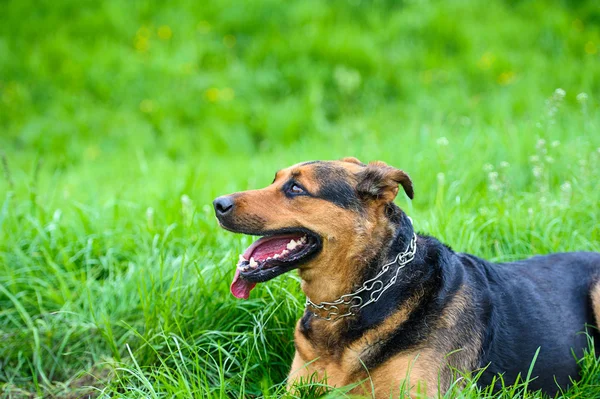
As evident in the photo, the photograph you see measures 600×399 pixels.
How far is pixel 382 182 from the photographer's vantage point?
3.59 metres

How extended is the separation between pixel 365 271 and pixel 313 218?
40 cm

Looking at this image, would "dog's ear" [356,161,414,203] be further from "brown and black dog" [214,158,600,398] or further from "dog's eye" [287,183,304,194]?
"dog's eye" [287,183,304,194]

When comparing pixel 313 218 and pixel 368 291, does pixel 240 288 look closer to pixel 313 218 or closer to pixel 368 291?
pixel 313 218

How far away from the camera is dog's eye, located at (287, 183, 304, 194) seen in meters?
3.62

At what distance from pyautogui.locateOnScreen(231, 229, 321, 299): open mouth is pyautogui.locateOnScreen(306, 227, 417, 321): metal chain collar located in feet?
0.98

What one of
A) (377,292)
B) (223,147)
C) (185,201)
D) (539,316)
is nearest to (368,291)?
(377,292)

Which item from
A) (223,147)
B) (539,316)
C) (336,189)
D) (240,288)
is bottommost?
(223,147)

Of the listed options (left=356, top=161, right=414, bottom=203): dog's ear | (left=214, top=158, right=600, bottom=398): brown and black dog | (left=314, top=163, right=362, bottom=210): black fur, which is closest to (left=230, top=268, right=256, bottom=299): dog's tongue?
(left=214, top=158, right=600, bottom=398): brown and black dog

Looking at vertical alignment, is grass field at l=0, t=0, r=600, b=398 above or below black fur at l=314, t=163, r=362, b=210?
below

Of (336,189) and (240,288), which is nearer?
(336,189)

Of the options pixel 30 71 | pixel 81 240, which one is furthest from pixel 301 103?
pixel 81 240

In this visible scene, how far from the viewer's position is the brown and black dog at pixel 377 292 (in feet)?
11.3

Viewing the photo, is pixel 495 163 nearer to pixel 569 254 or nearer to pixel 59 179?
pixel 569 254

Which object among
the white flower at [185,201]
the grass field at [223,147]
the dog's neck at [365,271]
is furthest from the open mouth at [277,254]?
the white flower at [185,201]
